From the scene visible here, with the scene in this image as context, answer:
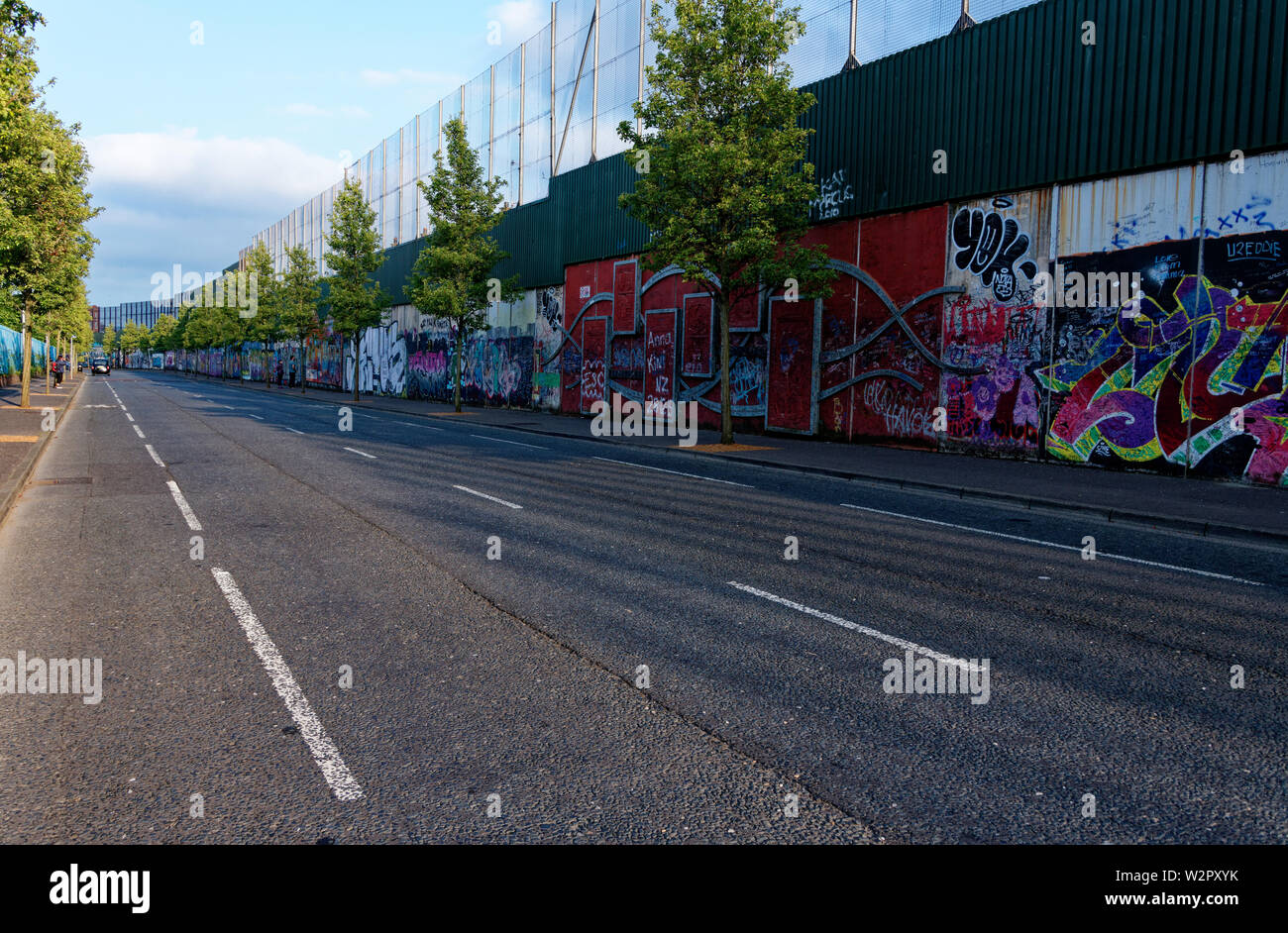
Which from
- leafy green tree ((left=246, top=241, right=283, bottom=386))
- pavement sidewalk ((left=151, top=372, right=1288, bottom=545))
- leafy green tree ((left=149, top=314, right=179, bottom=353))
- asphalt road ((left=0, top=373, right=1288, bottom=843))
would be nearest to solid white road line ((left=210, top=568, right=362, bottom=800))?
asphalt road ((left=0, top=373, right=1288, bottom=843))

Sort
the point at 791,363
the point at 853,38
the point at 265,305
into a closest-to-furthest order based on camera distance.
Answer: the point at 853,38, the point at 791,363, the point at 265,305

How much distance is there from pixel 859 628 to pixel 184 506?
27.1 ft

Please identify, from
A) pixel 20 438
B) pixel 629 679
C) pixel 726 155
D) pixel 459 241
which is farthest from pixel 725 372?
pixel 459 241

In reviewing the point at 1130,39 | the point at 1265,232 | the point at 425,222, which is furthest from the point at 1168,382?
the point at 425,222

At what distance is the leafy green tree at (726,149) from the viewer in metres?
17.8

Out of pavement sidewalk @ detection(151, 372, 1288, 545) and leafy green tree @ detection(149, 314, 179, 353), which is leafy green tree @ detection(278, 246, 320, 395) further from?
leafy green tree @ detection(149, 314, 179, 353)

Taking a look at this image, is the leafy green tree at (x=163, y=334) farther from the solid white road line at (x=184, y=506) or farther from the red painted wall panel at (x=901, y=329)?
the solid white road line at (x=184, y=506)

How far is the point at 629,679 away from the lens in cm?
450

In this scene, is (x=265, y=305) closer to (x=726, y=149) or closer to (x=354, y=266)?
(x=354, y=266)

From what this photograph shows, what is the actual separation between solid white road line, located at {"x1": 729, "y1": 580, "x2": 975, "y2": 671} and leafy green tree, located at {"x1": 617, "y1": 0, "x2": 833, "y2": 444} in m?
12.6
